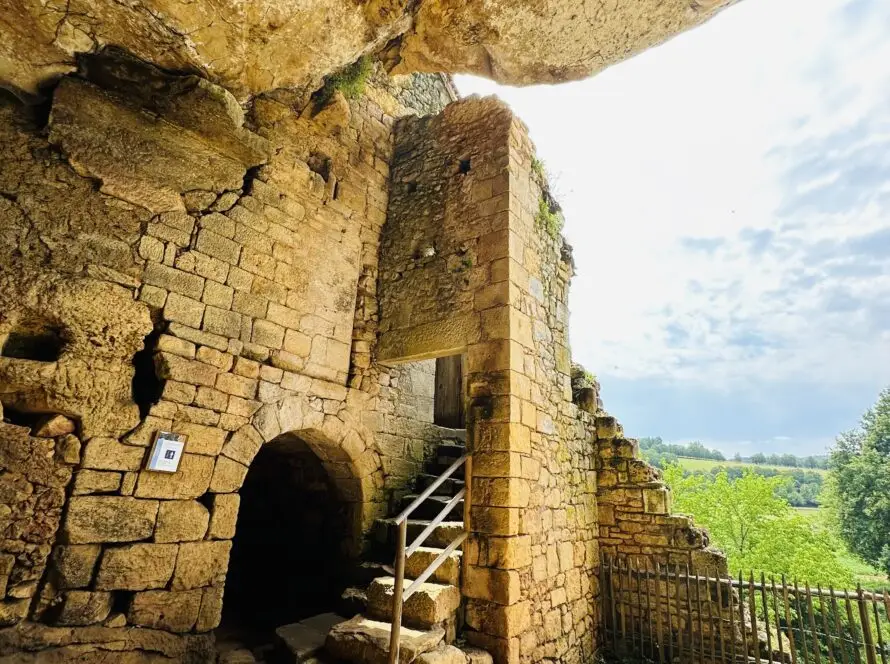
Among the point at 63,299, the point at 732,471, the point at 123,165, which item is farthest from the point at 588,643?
the point at 732,471

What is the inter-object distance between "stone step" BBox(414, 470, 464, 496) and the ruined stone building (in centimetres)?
4

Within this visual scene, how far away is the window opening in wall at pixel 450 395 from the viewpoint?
7.75 metres

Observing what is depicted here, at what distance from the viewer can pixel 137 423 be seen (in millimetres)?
3441

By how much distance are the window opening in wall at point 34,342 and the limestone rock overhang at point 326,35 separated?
1.85 metres

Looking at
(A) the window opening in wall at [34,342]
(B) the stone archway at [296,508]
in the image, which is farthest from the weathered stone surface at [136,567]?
(A) the window opening in wall at [34,342]

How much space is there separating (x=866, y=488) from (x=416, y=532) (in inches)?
835

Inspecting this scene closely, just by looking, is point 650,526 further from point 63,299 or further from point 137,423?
point 63,299

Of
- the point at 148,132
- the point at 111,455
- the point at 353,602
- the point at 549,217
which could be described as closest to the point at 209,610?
→ the point at 353,602

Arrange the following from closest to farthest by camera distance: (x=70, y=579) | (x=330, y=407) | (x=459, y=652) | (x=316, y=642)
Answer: (x=70, y=579)
(x=459, y=652)
(x=316, y=642)
(x=330, y=407)

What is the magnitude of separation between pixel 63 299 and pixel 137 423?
1027 mm

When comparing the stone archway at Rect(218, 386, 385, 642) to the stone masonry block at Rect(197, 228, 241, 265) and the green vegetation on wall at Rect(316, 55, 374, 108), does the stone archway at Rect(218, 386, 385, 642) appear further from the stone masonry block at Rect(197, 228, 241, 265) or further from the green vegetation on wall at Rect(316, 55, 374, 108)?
the green vegetation on wall at Rect(316, 55, 374, 108)

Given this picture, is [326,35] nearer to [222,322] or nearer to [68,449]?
[222,322]

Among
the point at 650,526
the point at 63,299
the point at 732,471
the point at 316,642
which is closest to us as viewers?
the point at 63,299

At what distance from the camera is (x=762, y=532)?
15742mm
